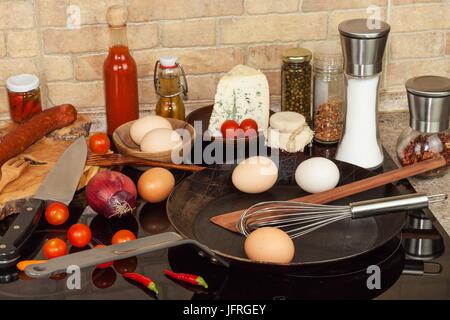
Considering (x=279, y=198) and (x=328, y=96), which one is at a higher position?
(x=328, y=96)

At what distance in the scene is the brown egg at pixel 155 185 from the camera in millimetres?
1360

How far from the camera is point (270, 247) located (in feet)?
3.74

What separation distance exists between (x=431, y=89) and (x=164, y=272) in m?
0.57

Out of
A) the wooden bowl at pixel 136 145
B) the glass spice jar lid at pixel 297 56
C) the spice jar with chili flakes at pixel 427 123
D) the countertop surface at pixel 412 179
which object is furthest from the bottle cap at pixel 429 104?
Answer: the wooden bowl at pixel 136 145

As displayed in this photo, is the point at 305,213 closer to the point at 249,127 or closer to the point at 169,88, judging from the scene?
the point at 249,127

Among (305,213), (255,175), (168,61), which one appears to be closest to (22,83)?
(168,61)

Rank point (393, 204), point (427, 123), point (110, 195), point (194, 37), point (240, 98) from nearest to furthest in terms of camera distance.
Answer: point (393, 204), point (110, 195), point (427, 123), point (240, 98), point (194, 37)

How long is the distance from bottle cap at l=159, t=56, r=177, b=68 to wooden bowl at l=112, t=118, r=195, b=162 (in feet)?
0.34

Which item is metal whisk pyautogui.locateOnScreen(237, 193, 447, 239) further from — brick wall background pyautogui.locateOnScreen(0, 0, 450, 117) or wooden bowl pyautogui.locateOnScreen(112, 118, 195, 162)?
brick wall background pyautogui.locateOnScreen(0, 0, 450, 117)

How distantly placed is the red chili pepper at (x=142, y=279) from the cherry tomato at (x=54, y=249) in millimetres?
112

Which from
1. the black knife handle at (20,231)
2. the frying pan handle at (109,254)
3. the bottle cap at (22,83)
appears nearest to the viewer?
the frying pan handle at (109,254)

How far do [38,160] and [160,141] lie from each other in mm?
226

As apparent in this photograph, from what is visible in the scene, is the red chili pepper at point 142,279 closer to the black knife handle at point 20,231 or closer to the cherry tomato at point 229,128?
the black knife handle at point 20,231
